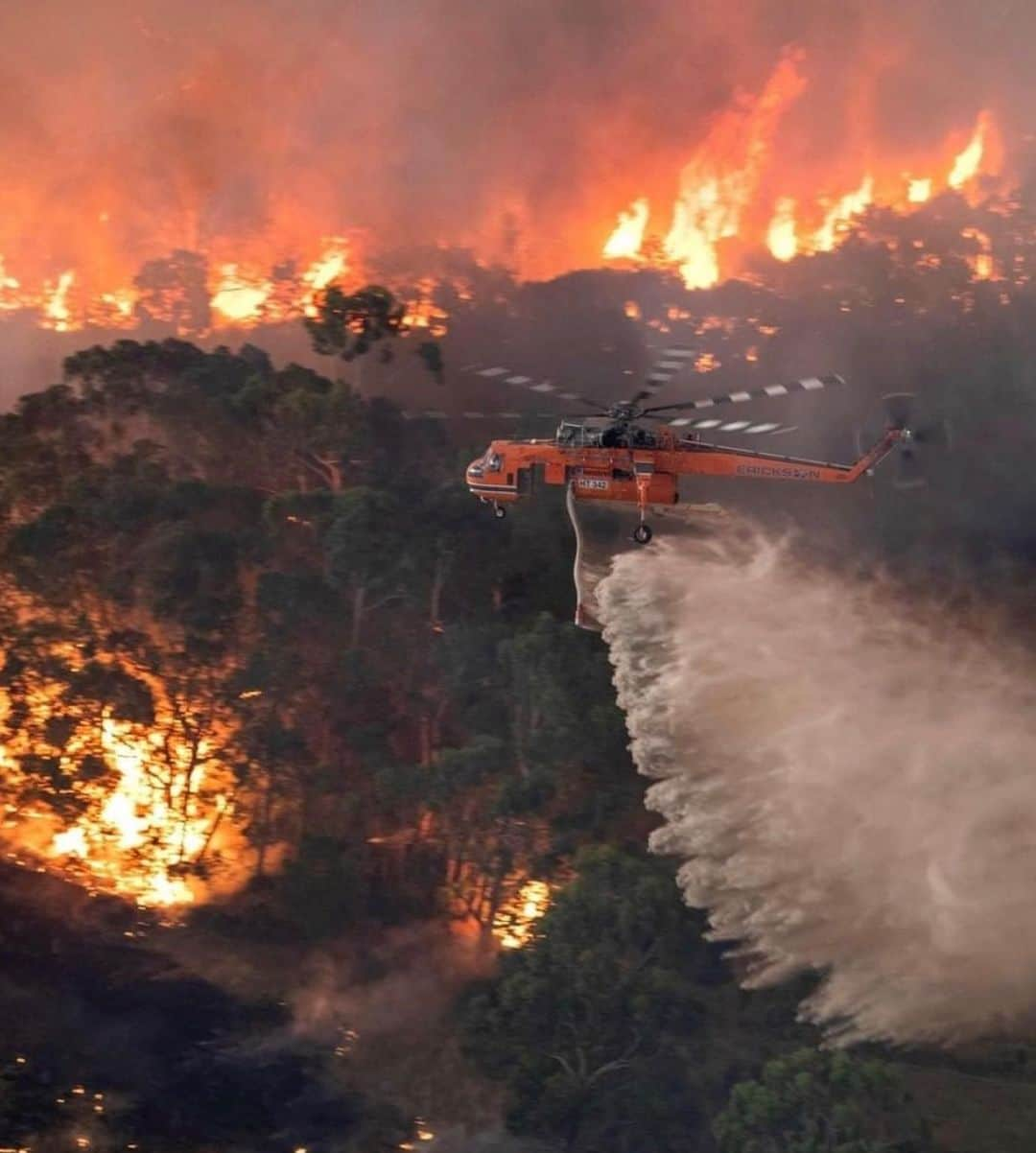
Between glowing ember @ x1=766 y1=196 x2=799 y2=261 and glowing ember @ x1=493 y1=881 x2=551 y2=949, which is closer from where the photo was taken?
glowing ember @ x1=493 y1=881 x2=551 y2=949

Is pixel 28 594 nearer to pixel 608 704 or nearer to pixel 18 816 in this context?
pixel 18 816

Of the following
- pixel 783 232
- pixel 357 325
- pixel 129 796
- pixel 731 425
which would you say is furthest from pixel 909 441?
pixel 129 796

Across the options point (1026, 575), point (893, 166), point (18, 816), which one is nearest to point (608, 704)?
point (1026, 575)

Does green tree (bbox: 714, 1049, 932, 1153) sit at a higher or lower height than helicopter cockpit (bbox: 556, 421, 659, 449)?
lower

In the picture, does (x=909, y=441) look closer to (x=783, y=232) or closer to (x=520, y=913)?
(x=520, y=913)

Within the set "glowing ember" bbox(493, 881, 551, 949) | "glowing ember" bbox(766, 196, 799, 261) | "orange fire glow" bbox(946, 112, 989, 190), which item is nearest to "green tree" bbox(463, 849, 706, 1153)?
"glowing ember" bbox(493, 881, 551, 949)

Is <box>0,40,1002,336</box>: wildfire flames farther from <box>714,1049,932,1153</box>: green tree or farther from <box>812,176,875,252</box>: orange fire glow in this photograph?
<box>714,1049,932,1153</box>: green tree
